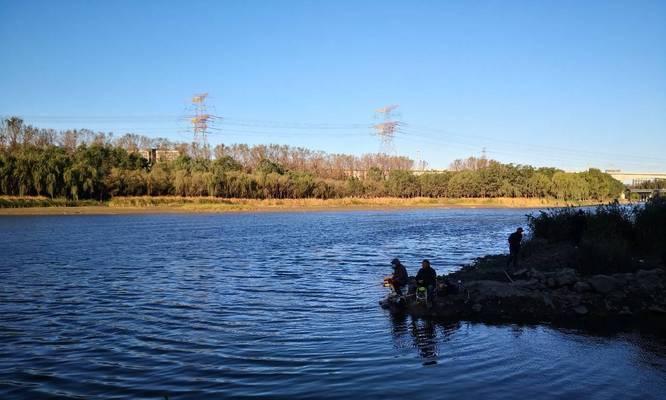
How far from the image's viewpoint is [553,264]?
79.9 ft

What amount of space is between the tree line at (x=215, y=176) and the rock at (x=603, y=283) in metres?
90.6

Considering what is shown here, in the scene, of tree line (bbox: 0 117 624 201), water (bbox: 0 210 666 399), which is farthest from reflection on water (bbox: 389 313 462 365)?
tree line (bbox: 0 117 624 201)

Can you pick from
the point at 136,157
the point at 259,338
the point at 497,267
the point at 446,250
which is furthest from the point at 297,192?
the point at 259,338

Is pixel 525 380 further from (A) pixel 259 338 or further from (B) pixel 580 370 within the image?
(A) pixel 259 338

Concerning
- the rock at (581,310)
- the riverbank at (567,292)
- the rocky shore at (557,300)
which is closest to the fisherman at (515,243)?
the riverbank at (567,292)

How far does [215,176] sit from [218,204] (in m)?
9.82

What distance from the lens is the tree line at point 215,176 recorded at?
312 ft

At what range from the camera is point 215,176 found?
383ft

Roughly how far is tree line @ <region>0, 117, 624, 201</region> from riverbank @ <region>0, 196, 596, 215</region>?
3.40 metres

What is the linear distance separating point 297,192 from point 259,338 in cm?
11680

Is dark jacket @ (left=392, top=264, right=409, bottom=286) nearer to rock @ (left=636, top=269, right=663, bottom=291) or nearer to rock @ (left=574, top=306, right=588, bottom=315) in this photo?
rock @ (left=574, top=306, right=588, bottom=315)

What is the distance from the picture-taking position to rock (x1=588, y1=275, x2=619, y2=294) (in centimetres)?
1906

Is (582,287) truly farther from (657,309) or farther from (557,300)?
(657,309)

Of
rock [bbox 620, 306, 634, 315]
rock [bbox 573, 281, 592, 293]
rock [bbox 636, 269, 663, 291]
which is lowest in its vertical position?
rock [bbox 620, 306, 634, 315]
